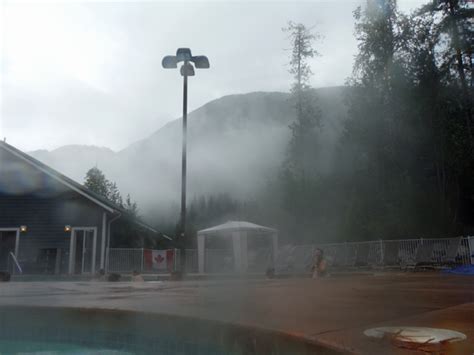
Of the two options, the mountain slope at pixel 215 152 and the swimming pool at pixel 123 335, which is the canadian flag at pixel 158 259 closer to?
the swimming pool at pixel 123 335

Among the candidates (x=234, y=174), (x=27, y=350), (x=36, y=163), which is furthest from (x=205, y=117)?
(x=27, y=350)

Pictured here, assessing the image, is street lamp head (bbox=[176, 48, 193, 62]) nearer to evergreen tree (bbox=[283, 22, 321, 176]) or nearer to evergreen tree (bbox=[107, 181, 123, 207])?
evergreen tree (bbox=[283, 22, 321, 176])

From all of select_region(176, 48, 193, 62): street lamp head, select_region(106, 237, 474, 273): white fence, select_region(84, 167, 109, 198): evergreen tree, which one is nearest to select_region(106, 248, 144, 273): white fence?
select_region(106, 237, 474, 273): white fence

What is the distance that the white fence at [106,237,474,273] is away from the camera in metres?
15.0

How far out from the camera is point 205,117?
89.8 m

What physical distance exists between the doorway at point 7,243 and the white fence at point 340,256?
396 cm

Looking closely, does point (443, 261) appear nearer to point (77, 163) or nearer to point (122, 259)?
point (122, 259)

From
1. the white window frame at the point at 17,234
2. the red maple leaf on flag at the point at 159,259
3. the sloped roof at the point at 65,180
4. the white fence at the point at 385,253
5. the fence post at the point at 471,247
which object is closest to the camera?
the fence post at the point at 471,247

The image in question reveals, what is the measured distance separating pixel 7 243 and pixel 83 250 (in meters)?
3.36

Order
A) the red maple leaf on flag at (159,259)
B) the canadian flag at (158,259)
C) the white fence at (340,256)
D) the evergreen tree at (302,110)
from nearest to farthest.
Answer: the white fence at (340,256) → the canadian flag at (158,259) → the red maple leaf on flag at (159,259) → the evergreen tree at (302,110)

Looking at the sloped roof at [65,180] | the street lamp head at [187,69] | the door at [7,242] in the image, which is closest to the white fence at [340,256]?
the sloped roof at [65,180]

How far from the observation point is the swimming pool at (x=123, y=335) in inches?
130

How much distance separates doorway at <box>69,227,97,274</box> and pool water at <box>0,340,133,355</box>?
1432 centimetres

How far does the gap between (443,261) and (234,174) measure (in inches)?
2125
